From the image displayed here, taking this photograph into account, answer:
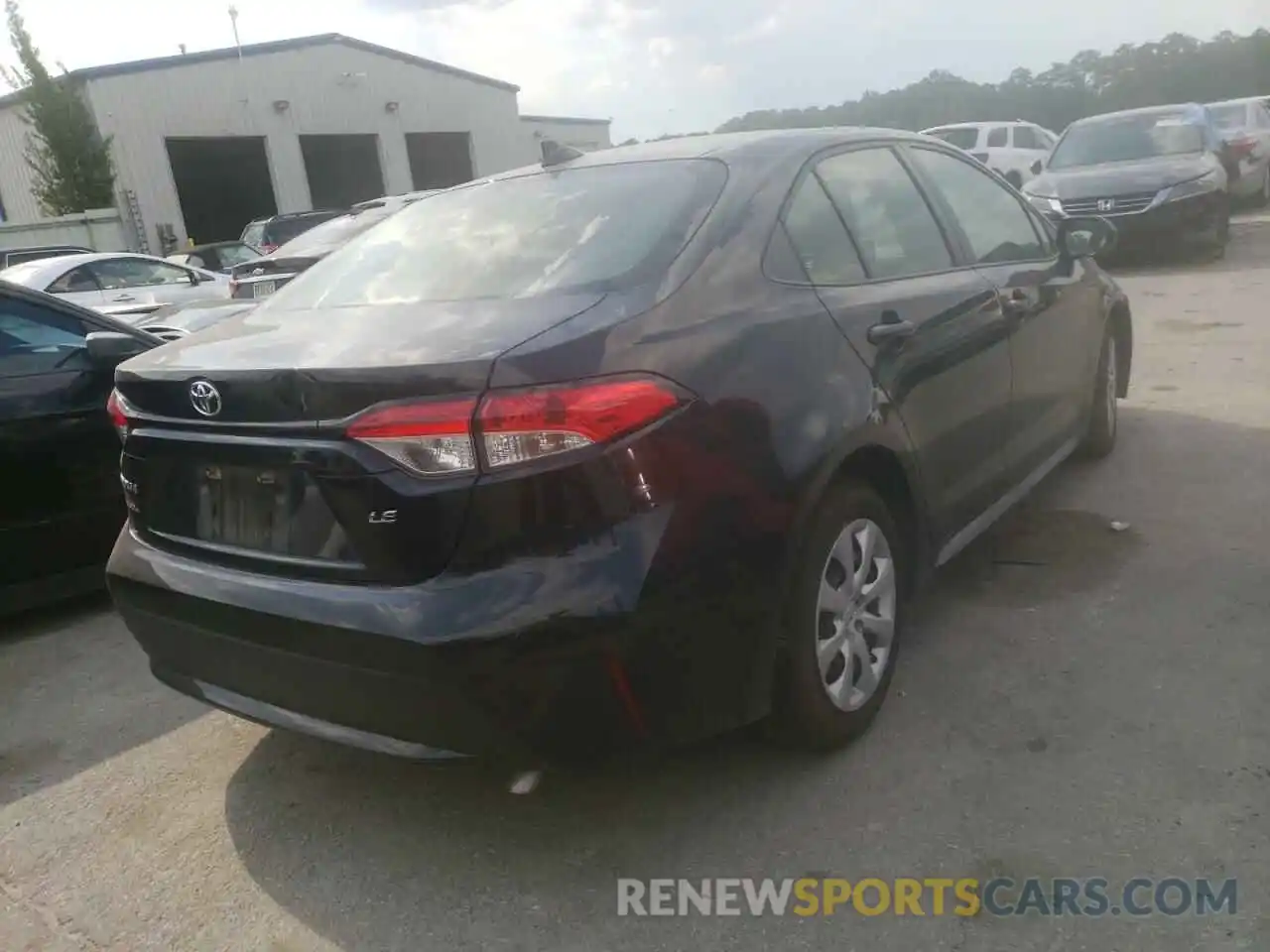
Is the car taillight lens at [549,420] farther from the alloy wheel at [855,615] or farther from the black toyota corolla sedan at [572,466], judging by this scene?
the alloy wheel at [855,615]

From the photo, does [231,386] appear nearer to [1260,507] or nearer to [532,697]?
[532,697]

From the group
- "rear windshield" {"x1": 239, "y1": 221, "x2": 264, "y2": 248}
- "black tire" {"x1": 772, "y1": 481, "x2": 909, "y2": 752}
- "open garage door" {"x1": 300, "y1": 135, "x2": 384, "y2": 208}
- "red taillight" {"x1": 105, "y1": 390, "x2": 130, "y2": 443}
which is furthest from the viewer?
"open garage door" {"x1": 300, "y1": 135, "x2": 384, "y2": 208}

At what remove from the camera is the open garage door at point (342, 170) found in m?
29.7

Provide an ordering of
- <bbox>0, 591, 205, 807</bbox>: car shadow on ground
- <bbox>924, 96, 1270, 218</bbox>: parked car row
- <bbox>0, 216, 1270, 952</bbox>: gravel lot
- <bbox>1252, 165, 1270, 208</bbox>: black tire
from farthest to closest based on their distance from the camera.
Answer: <bbox>1252, 165, 1270, 208</bbox>: black tire, <bbox>924, 96, 1270, 218</bbox>: parked car row, <bbox>0, 591, 205, 807</bbox>: car shadow on ground, <bbox>0, 216, 1270, 952</bbox>: gravel lot

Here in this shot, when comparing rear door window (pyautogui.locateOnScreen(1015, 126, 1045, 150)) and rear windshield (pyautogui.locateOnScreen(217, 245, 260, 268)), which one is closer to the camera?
rear windshield (pyautogui.locateOnScreen(217, 245, 260, 268))

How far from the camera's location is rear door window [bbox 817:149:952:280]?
312 cm

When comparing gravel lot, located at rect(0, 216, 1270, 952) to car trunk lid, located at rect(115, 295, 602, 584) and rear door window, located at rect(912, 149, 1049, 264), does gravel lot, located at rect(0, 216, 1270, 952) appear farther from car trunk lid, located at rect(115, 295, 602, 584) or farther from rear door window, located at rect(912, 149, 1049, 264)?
rear door window, located at rect(912, 149, 1049, 264)

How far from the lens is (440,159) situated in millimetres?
32188

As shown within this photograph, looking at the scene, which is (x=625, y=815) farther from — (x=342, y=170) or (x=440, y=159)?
(x=342, y=170)

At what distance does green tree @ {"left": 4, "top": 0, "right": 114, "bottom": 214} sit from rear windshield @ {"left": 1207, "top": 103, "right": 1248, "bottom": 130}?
21.7 meters

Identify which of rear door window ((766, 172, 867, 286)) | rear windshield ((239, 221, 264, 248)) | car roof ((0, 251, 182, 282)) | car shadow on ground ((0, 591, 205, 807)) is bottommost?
car shadow on ground ((0, 591, 205, 807))

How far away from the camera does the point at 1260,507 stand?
4.28 metres

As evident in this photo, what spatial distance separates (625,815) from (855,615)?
2.65 ft

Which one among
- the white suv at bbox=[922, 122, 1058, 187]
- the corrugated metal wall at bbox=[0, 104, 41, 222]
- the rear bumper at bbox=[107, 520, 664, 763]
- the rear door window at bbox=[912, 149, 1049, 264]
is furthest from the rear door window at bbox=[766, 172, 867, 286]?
the corrugated metal wall at bbox=[0, 104, 41, 222]
